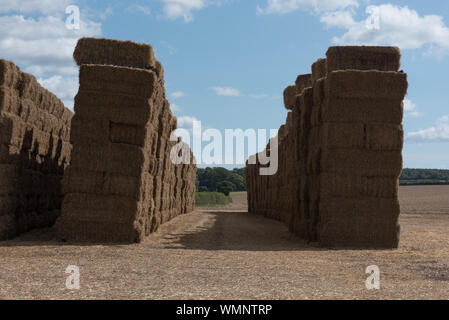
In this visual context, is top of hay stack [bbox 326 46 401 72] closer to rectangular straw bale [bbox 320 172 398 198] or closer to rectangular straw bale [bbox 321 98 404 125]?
rectangular straw bale [bbox 321 98 404 125]

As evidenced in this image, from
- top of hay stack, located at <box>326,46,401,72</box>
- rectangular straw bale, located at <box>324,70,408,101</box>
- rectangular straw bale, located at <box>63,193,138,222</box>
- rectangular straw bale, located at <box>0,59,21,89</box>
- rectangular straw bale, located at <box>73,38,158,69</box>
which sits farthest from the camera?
top of hay stack, located at <box>326,46,401,72</box>

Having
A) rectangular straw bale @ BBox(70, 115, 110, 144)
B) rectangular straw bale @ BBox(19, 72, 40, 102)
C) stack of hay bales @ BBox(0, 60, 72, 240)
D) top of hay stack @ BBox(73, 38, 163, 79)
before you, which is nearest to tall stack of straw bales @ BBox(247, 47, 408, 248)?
top of hay stack @ BBox(73, 38, 163, 79)

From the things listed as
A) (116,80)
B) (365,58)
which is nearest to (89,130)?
(116,80)

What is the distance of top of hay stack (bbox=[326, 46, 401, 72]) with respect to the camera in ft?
43.2

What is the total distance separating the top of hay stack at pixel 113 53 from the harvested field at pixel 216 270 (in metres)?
4.94

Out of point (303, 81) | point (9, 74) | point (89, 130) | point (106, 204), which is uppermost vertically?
point (303, 81)

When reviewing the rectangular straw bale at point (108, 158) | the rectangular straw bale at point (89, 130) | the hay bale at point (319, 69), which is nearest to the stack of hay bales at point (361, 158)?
the hay bale at point (319, 69)

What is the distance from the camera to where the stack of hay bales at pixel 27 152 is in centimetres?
1163

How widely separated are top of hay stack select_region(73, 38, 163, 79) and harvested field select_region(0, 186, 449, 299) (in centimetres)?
494

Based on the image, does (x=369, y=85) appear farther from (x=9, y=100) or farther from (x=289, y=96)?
(x=289, y=96)

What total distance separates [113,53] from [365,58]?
7095mm

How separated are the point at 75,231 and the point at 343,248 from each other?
680 centimetres

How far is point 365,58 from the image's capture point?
13.2m
